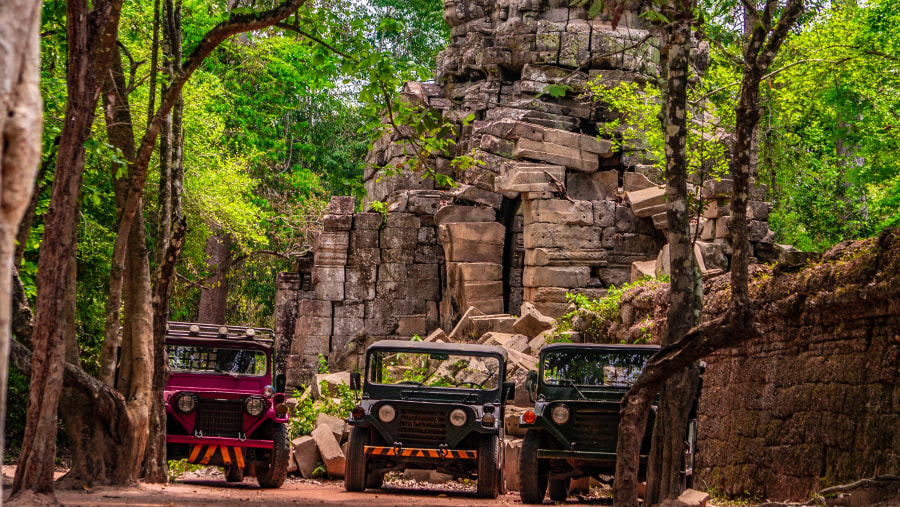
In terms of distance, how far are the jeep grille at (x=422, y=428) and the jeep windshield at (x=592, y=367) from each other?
4.52 feet

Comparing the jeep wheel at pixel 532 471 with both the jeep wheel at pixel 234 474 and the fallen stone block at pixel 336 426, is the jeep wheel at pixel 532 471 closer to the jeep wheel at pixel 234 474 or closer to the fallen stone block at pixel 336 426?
the jeep wheel at pixel 234 474

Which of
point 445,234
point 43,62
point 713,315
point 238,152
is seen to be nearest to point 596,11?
point 713,315

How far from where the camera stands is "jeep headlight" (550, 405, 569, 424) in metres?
10.3

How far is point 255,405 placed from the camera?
460 inches

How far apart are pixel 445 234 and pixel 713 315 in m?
10.7

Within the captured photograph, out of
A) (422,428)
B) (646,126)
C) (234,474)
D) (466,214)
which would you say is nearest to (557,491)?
(422,428)

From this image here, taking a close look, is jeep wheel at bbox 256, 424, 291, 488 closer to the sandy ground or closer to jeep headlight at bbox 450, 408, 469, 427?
the sandy ground

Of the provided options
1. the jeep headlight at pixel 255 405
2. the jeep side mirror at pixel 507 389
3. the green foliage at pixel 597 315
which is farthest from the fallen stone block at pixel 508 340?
the jeep headlight at pixel 255 405

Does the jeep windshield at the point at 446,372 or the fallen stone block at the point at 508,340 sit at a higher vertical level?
the fallen stone block at the point at 508,340

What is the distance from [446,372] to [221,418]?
3.30 m

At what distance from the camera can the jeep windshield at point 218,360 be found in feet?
41.1

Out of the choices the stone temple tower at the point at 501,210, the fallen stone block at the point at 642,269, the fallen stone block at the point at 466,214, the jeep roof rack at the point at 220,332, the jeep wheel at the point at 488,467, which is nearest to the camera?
the jeep wheel at the point at 488,467

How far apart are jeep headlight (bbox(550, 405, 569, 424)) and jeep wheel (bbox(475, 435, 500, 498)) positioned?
2.77 ft

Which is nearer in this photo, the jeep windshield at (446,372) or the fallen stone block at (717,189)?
the jeep windshield at (446,372)
